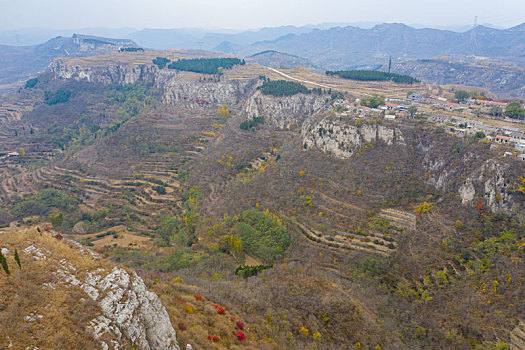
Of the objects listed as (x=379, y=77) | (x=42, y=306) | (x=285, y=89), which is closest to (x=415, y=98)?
(x=379, y=77)

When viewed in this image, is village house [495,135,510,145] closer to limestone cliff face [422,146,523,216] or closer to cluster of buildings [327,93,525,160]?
cluster of buildings [327,93,525,160]

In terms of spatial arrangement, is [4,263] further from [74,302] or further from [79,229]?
[79,229]

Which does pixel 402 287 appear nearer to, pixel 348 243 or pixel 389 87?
pixel 348 243

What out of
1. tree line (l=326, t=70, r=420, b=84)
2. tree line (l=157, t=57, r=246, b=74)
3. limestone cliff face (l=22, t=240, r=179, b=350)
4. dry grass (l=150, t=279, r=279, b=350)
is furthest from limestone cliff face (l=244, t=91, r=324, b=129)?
limestone cliff face (l=22, t=240, r=179, b=350)

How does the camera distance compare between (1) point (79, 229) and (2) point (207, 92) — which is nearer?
(1) point (79, 229)

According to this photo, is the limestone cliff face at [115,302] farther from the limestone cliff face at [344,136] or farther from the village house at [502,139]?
the village house at [502,139]

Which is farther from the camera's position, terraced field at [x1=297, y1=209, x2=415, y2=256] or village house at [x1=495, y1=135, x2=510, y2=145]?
village house at [x1=495, y1=135, x2=510, y2=145]
